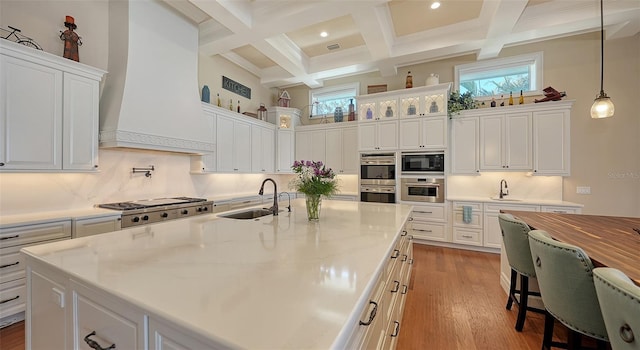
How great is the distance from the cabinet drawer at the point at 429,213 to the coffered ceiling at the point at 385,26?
2704 mm

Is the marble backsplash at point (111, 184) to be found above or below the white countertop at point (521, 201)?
above

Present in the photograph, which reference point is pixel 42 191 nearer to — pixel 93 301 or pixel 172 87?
pixel 172 87

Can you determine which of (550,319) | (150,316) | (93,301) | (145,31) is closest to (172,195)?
(145,31)

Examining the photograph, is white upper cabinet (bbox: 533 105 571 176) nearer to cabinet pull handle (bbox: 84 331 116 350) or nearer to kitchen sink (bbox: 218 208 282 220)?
kitchen sink (bbox: 218 208 282 220)

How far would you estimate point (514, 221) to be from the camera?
6.63 feet

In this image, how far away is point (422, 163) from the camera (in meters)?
4.44

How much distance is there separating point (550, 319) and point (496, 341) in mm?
458

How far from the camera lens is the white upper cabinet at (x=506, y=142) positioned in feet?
13.1

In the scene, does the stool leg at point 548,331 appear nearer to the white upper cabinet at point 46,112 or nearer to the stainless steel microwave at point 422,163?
the stainless steel microwave at point 422,163

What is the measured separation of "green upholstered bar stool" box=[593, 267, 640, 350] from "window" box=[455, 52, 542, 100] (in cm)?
440

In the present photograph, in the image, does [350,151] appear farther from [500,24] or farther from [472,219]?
[500,24]

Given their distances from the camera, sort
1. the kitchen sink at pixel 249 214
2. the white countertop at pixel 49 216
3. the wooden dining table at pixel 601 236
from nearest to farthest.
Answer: the wooden dining table at pixel 601 236 → the white countertop at pixel 49 216 → the kitchen sink at pixel 249 214

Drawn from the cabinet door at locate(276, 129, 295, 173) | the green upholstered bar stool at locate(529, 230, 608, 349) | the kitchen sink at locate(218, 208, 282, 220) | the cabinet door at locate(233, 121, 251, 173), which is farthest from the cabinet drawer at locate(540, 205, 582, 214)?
the cabinet door at locate(233, 121, 251, 173)

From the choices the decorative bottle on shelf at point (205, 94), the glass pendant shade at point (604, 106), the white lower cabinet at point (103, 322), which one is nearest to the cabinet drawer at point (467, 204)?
the glass pendant shade at point (604, 106)
